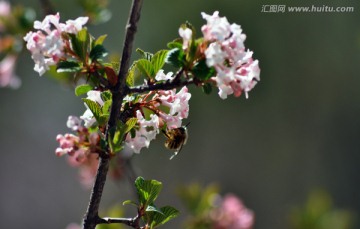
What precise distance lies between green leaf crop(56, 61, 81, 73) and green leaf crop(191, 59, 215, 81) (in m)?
0.13

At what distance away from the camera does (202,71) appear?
0.68 meters

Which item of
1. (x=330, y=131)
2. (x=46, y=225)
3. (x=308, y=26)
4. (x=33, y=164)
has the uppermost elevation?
(x=308, y=26)

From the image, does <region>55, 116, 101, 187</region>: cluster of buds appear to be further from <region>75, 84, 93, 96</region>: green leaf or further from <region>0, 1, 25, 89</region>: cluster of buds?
<region>0, 1, 25, 89</region>: cluster of buds

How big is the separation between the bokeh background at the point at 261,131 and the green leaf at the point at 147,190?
2894 millimetres

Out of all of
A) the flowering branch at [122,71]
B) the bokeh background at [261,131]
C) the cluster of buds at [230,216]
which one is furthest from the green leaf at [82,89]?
the bokeh background at [261,131]

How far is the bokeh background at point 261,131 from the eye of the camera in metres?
3.78

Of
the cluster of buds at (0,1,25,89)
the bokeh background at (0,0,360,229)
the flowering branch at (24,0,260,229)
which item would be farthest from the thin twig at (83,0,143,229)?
the bokeh background at (0,0,360,229)

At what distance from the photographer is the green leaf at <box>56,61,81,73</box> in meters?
0.69

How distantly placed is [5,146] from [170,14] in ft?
4.80

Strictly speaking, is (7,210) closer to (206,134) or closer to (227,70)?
(206,134)

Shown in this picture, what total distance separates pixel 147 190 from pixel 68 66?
18cm

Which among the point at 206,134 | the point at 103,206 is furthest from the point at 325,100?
the point at 103,206

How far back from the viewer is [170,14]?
408 centimetres

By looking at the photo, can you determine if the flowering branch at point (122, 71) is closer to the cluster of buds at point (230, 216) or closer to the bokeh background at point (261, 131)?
the cluster of buds at point (230, 216)
